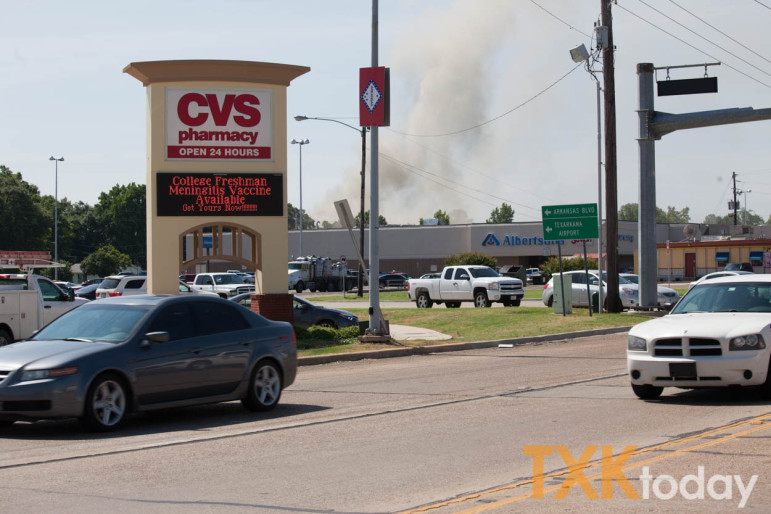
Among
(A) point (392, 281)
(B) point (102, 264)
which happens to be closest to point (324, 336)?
(A) point (392, 281)

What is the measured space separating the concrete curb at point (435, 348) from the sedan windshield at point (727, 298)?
8.04m

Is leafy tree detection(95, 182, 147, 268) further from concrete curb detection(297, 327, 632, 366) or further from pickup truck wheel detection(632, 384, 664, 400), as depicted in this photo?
pickup truck wheel detection(632, 384, 664, 400)

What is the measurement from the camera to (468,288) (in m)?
39.2

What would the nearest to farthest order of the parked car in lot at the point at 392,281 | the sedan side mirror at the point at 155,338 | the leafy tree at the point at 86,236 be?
the sedan side mirror at the point at 155,338 < the parked car in lot at the point at 392,281 < the leafy tree at the point at 86,236

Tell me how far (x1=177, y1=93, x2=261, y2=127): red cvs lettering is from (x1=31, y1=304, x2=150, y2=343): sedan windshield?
12244 millimetres

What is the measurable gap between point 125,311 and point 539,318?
19679 millimetres

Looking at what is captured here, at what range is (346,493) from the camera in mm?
7199

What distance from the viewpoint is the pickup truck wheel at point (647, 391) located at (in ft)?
40.2

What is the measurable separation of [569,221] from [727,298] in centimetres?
1774

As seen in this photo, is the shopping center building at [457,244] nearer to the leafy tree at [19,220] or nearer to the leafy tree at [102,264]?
the leafy tree at [102,264]

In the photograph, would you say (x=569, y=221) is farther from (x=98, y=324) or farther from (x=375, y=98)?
→ (x=98, y=324)

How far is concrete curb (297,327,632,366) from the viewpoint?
19.1 m

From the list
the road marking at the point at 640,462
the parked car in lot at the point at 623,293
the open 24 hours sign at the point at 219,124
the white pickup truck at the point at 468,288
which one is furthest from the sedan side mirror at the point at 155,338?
the white pickup truck at the point at 468,288

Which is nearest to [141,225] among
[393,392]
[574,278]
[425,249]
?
[425,249]
